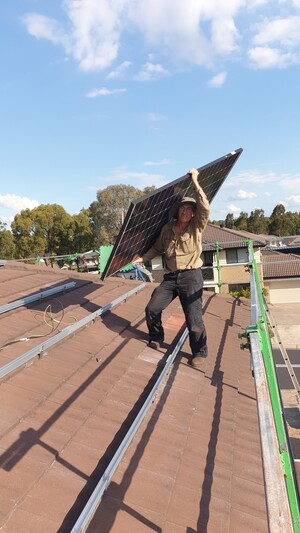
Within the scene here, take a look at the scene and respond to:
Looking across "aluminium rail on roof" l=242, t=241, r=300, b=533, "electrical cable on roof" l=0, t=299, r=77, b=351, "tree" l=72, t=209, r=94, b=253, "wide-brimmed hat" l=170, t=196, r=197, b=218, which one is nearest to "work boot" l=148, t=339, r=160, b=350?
"electrical cable on roof" l=0, t=299, r=77, b=351

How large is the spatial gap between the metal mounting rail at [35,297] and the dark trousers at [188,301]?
1595mm

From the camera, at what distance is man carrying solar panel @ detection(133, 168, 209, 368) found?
4.20 m

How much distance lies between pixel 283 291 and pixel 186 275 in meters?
37.2

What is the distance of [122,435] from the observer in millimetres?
2656

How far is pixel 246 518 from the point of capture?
2201mm

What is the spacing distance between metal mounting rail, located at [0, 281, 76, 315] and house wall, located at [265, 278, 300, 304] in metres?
35.2

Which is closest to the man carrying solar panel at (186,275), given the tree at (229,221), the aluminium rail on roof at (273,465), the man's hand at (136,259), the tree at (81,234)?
the man's hand at (136,259)

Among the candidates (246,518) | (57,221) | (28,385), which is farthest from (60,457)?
(57,221)

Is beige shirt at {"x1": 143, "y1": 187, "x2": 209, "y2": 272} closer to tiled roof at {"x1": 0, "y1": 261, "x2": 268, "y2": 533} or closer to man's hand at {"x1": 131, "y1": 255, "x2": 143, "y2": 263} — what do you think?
man's hand at {"x1": 131, "y1": 255, "x2": 143, "y2": 263}

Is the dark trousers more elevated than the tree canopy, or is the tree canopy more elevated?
the tree canopy

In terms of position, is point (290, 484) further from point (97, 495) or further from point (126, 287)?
point (126, 287)

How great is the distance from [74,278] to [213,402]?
419 cm

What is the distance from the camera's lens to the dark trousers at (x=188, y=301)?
4.21 m

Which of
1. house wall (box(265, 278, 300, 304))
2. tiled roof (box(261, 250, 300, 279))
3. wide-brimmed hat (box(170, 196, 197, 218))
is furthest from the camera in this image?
house wall (box(265, 278, 300, 304))
